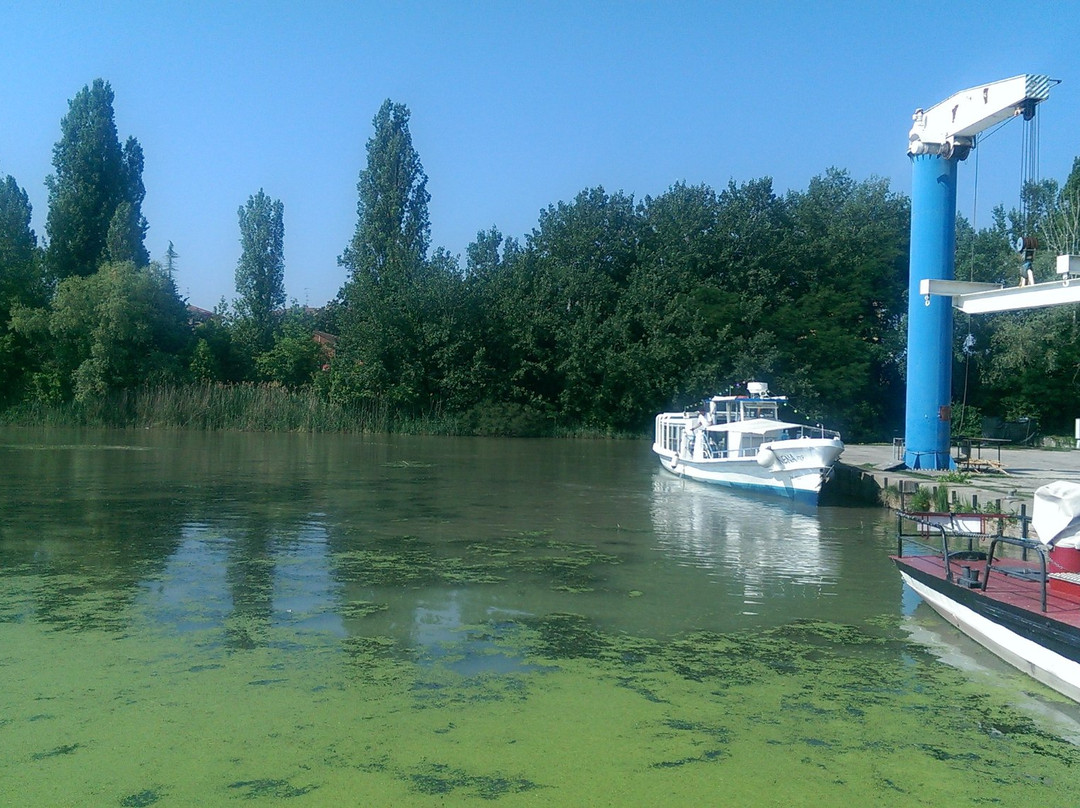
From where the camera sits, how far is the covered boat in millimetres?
7402

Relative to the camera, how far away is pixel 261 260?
59031 millimetres

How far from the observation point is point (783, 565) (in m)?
13.3

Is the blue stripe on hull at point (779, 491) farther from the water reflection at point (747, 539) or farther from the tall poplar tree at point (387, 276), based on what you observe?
the tall poplar tree at point (387, 276)

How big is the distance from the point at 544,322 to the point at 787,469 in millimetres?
27209

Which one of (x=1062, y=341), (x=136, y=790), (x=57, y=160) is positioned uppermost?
(x=57, y=160)

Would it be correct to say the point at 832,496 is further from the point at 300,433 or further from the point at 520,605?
the point at 300,433

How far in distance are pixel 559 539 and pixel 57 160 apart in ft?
139

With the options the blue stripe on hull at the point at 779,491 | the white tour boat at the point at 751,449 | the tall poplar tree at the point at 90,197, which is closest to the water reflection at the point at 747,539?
the blue stripe on hull at the point at 779,491

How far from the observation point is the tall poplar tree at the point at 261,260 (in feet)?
189

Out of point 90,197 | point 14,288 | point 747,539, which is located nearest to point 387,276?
point 90,197

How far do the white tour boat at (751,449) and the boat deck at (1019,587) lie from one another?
987 cm

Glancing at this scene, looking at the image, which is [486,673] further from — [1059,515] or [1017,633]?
[1059,515]

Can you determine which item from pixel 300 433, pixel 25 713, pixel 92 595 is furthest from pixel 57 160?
pixel 25 713

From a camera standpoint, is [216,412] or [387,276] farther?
[387,276]
